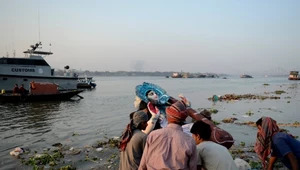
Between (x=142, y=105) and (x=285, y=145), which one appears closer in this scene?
(x=285, y=145)

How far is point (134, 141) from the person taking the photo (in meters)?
3.97

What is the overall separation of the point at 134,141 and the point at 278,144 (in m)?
2.36

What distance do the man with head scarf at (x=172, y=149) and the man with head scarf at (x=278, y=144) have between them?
6.20 ft

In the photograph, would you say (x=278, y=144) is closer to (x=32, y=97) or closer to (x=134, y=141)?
(x=134, y=141)

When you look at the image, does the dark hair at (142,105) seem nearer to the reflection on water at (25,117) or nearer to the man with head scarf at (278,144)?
the man with head scarf at (278,144)

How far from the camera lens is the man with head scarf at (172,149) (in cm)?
313

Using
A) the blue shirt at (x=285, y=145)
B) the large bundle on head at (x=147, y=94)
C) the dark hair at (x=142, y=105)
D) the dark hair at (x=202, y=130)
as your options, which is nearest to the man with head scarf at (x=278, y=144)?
the blue shirt at (x=285, y=145)

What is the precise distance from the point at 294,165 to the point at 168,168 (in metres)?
2.30

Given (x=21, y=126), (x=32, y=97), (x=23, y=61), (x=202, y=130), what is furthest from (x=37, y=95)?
(x=202, y=130)

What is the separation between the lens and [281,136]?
13.9 ft

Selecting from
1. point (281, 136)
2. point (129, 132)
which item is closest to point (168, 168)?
point (129, 132)

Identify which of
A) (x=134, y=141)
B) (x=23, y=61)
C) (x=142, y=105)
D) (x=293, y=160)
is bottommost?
(x=293, y=160)

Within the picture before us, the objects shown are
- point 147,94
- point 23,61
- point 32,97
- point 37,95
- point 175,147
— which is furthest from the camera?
point 23,61

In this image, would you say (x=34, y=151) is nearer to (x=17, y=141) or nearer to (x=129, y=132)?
(x=17, y=141)
